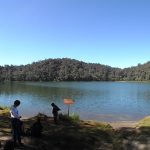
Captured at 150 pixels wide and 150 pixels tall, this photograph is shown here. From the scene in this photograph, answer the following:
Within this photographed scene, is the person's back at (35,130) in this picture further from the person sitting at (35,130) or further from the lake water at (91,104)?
the lake water at (91,104)

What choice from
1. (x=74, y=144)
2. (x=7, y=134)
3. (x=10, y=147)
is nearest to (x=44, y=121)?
(x=7, y=134)

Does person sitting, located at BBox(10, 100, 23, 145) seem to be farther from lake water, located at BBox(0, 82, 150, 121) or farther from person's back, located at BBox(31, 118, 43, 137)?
lake water, located at BBox(0, 82, 150, 121)

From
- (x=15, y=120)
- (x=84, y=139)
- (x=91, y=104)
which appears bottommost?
(x=91, y=104)

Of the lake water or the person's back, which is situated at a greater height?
the person's back

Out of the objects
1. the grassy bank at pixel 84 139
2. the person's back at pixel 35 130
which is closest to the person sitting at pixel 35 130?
the person's back at pixel 35 130

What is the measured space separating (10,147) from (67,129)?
20.8 ft

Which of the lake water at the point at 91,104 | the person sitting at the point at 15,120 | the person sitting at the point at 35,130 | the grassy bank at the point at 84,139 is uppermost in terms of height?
the person sitting at the point at 15,120

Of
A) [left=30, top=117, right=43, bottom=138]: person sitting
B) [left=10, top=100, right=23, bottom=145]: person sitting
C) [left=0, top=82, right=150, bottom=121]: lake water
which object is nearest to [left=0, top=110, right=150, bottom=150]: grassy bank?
[left=30, top=117, right=43, bottom=138]: person sitting

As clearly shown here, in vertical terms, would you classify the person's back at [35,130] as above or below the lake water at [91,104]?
above

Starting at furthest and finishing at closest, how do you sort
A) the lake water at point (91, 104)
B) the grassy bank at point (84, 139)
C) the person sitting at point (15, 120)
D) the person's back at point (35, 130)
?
1. the lake water at point (91, 104)
2. the person's back at point (35, 130)
3. the grassy bank at point (84, 139)
4. the person sitting at point (15, 120)

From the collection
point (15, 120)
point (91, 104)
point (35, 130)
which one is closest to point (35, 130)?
point (35, 130)

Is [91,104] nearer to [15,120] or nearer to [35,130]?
[35,130]

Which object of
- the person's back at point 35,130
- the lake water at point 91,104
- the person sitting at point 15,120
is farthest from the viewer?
the lake water at point 91,104

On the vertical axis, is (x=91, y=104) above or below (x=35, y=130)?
below
